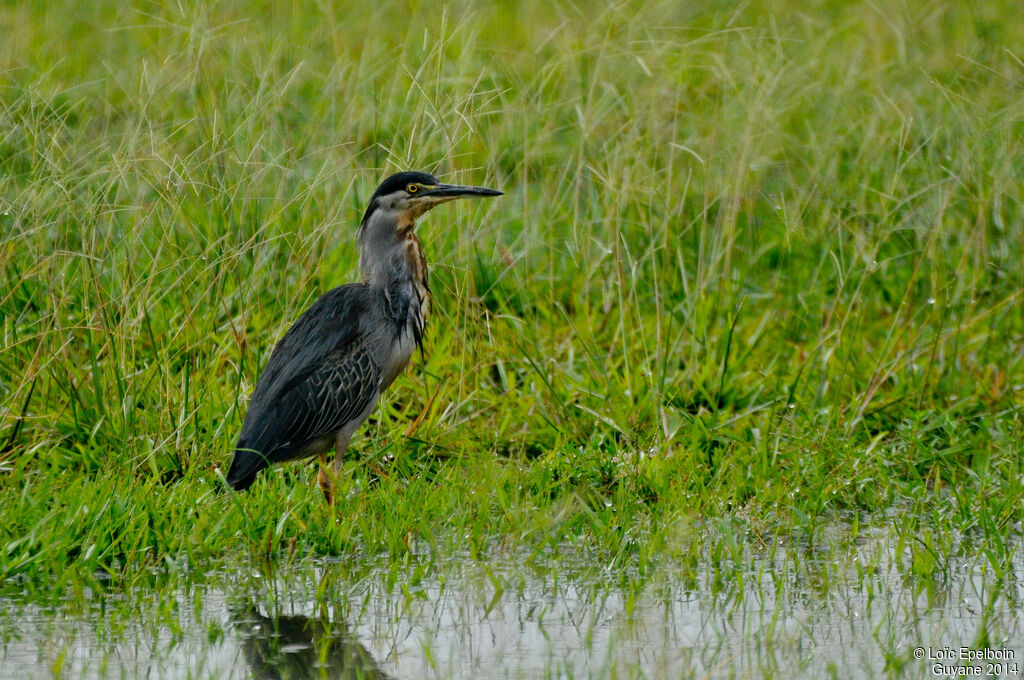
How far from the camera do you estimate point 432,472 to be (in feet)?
19.6

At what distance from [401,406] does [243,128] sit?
141cm

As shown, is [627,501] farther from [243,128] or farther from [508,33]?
[508,33]

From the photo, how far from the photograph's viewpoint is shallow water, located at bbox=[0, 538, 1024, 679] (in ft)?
12.9

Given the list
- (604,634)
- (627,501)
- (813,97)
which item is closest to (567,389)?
(627,501)

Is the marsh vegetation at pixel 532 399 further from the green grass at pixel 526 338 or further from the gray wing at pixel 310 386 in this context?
the gray wing at pixel 310 386

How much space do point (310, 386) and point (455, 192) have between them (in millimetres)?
992

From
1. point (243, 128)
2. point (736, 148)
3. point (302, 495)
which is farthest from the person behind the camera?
point (736, 148)

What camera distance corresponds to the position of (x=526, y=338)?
672 centimetres

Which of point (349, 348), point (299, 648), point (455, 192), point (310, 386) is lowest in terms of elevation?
point (299, 648)

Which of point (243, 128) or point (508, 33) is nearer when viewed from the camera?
point (243, 128)

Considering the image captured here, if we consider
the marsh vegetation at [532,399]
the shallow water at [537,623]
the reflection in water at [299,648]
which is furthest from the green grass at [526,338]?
the reflection in water at [299,648]

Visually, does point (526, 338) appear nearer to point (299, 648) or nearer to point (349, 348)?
point (349, 348)

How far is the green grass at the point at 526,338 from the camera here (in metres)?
5.11

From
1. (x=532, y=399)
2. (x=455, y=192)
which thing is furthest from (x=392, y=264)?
(x=532, y=399)
